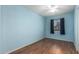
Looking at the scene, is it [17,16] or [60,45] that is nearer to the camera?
[60,45]

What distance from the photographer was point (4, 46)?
6.55 feet

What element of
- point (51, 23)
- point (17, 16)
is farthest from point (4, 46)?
point (51, 23)

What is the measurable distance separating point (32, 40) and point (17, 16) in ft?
3.21

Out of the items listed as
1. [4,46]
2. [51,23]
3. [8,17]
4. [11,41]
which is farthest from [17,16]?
[51,23]

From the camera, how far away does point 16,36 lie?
2.33 metres

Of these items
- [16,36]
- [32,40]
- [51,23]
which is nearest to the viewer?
[51,23]

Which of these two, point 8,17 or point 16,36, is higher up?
point 8,17

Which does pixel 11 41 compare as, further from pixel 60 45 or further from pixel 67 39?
pixel 67 39
